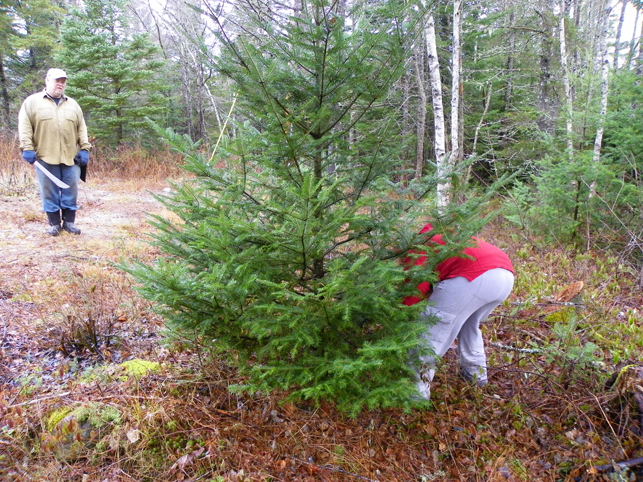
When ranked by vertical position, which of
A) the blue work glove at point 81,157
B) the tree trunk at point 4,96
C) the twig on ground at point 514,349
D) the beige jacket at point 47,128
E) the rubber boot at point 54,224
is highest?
the tree trunk at point 4,96

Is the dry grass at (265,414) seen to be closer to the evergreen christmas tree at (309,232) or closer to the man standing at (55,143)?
the evergreen christmas tree at (309,232)

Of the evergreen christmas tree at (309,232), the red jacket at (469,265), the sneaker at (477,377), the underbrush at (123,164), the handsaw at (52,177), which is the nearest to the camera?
the evergreen christmas tree at (309,232)

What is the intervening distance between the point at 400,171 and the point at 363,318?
104cm

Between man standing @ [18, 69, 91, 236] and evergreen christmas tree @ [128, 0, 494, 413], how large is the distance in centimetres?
458

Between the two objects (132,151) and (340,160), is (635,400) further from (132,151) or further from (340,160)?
(132,151)

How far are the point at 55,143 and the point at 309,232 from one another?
5.65 metres

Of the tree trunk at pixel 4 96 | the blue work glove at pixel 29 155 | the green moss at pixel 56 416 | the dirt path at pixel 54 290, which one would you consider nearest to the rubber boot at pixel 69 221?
the dirt path at pixel 54 290

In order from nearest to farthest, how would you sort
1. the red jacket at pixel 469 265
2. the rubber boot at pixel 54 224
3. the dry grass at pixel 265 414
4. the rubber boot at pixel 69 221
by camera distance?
the dry grass at pixel 265 414
the red jacket at pixel 469 265
the rubber boot at pixel 54 224
the rubber boot at pixel 69 221

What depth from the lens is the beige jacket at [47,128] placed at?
5.61m

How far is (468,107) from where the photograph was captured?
446 inches

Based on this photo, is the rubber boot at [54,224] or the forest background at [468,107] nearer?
the forest background at [468,107]

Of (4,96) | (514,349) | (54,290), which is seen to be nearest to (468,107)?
(514,349)

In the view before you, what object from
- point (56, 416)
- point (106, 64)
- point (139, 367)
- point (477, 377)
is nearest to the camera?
point (56, 416)

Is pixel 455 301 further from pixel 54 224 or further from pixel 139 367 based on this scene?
pixel 54 224
